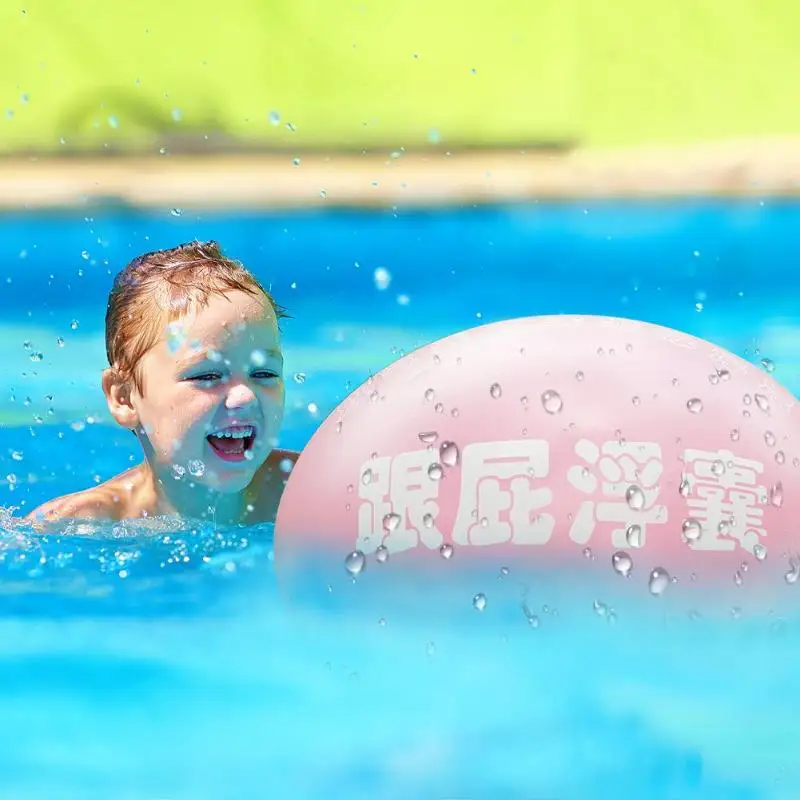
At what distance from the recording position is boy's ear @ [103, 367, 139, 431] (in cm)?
303

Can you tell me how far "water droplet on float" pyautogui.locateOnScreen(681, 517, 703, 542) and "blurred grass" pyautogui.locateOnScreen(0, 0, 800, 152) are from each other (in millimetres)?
2868

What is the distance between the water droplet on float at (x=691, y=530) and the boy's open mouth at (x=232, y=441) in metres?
1.02

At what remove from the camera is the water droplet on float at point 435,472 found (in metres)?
2.09

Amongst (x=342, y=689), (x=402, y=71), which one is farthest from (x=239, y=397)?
(x=402, y=71)

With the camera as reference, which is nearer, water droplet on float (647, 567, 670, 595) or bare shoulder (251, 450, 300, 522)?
water droplet on float (647, 567, 670, 595)

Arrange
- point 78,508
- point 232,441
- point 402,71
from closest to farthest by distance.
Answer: point 232,441, point 78,508, point 402,71

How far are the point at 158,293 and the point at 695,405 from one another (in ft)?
4.04

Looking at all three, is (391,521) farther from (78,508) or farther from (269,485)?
(78,508)

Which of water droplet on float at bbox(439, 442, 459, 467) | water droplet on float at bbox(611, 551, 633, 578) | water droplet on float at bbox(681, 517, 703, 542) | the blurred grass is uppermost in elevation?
the blurred grass

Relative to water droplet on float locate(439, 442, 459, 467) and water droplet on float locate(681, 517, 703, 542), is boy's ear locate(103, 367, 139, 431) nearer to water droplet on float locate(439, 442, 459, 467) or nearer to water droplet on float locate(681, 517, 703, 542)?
water droplet on float locate(439, 442, 459, 467)

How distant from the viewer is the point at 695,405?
83.0 inches

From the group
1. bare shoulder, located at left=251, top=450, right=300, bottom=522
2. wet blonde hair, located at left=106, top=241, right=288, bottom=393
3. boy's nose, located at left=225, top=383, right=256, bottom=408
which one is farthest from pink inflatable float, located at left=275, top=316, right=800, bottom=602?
bare shoulder, located at left=251, top=450, right=300, bottom=522

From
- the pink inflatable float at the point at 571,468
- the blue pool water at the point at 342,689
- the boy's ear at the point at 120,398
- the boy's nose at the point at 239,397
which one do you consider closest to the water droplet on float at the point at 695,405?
the pink inflatable float at the point at 571,468

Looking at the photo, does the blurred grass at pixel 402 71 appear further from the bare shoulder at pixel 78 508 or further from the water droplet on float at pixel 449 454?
the water droplet on float at pixel 449 454
